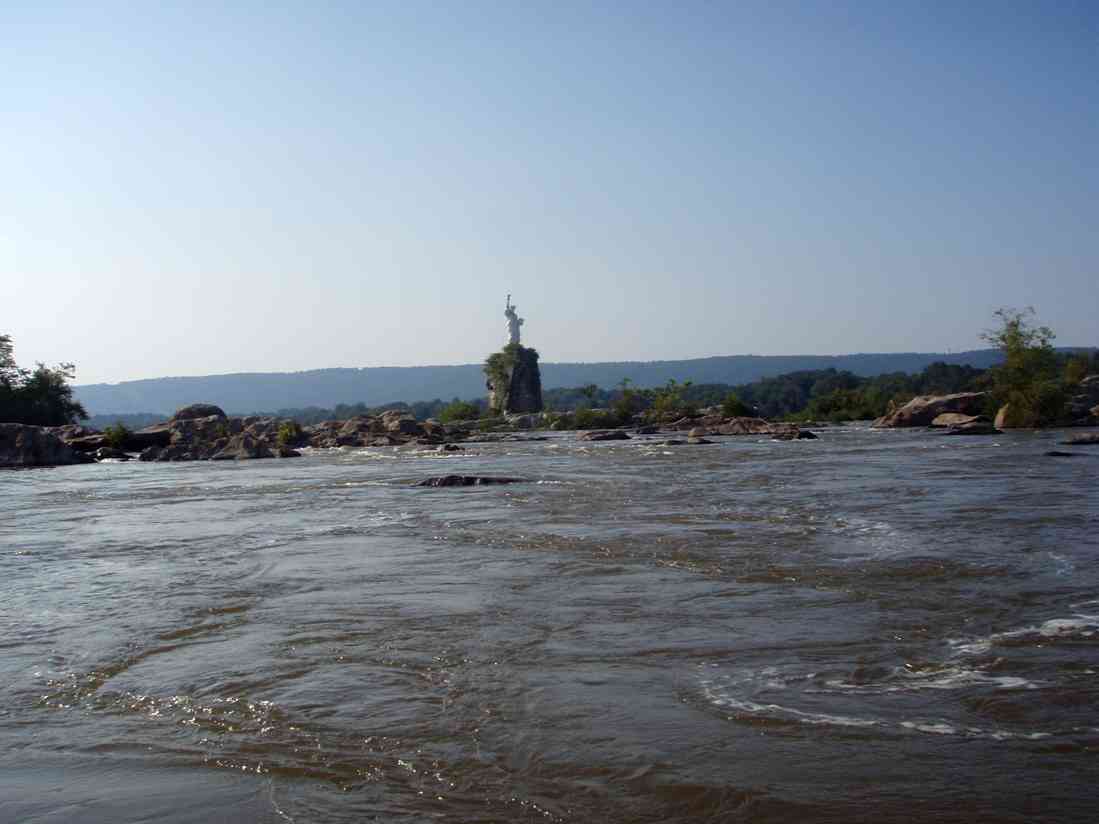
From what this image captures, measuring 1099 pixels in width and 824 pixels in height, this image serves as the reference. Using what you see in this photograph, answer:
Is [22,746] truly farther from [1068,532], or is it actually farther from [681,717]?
[1068,532]

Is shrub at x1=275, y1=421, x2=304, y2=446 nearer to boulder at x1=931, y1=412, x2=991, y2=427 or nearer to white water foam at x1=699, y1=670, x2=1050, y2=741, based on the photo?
boulder at x1=931, y1=412, x2=991, y2=427

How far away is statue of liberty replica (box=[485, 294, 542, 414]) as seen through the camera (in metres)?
99.8

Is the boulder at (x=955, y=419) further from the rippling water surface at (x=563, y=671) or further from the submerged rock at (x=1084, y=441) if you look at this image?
the rippling water surface at (x=563, y=671)

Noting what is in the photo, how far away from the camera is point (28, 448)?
39719mm

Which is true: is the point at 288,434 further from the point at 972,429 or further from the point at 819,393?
the point at 819,393

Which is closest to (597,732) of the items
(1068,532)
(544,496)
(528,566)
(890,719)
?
(890,719)

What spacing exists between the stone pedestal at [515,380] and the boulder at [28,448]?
59.7 metres

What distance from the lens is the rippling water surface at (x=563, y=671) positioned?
15.0 ft

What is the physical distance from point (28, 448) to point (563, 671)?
38869mm

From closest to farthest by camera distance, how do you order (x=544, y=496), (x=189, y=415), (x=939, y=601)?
1. (x=939, y=601)
2. (x=544, y=496)
3. (x=189, y=415)

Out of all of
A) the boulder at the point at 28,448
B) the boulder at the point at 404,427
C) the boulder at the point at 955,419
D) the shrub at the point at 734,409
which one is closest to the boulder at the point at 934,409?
the boulder at the point at 955,419

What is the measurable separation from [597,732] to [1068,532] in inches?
363

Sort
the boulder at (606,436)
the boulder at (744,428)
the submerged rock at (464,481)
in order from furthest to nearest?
the boulder at (744,428), the boulder at (606,436), the submerged rock at (464,481)

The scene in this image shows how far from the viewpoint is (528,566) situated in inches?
434
